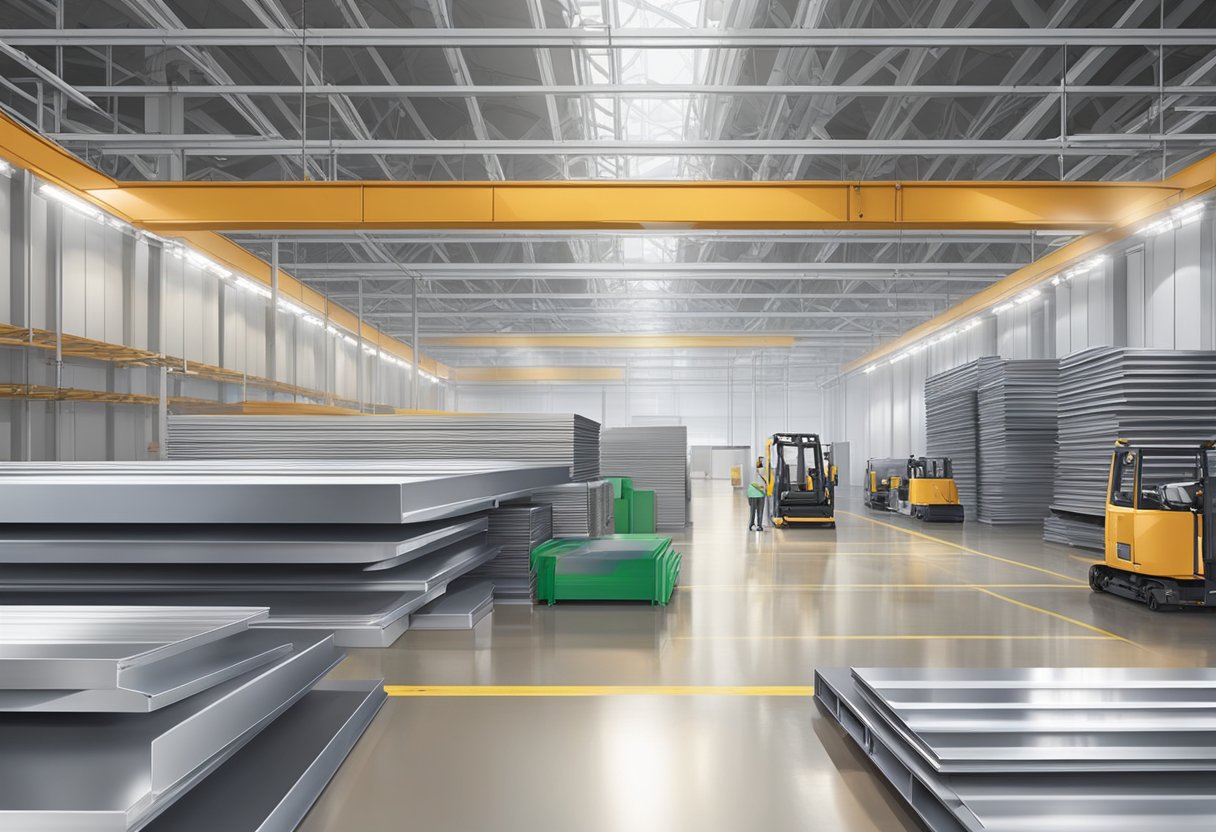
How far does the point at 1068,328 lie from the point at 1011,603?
973 centimetres

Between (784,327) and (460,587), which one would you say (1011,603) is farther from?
(784,327)

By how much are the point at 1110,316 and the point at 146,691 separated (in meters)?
15.0

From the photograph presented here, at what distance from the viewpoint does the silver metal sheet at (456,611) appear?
5.79m

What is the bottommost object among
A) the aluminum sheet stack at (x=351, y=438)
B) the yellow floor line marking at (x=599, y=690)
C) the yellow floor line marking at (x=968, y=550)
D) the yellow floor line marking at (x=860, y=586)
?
the yellow floor line marking at (x=968, y=550)

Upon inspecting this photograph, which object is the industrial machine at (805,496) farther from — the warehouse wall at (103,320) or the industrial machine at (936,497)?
the warehouse wall at (103,320)

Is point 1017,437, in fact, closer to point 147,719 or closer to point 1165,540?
point 1165,540

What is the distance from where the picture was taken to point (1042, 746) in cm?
286

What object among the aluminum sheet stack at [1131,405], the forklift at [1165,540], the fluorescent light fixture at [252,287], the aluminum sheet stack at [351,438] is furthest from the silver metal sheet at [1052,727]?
the fluorescent light fixture at [252,287]

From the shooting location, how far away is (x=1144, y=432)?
373 inches

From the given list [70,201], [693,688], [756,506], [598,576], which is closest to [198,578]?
[693,688]

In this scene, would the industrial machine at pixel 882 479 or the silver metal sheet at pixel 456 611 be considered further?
the industrial machine at pixel 882 479

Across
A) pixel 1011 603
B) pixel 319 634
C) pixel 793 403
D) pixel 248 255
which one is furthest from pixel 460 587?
pixel 793 403

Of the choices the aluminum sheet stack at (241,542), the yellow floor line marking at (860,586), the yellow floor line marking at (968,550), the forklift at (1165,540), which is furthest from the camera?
the yellow floor line marking at (968,550)

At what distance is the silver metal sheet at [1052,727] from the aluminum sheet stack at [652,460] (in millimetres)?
10269
